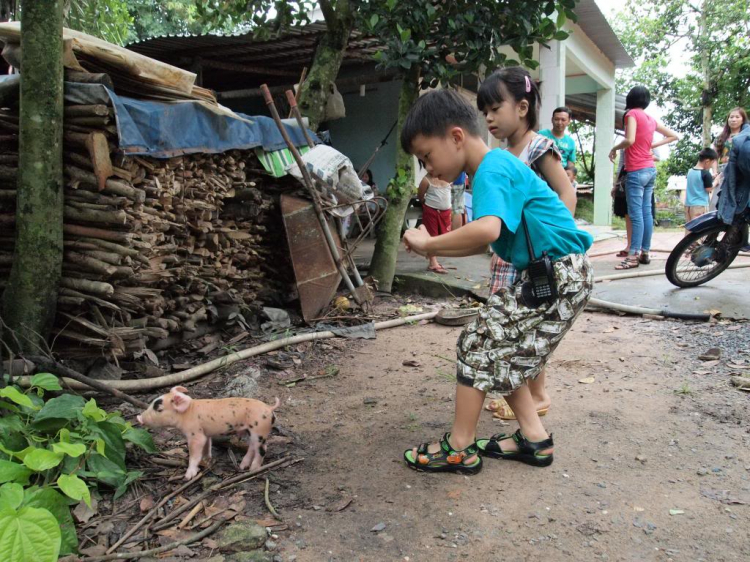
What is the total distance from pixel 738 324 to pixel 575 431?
2.89 metres

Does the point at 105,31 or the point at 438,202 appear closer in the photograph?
the point at 438,202

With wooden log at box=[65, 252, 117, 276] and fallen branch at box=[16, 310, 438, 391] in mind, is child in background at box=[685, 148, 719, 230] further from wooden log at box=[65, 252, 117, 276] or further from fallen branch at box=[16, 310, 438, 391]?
wooden log at box=[65, 252, 117, 276]

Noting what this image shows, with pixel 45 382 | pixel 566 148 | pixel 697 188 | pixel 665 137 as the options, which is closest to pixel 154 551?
pixel 45 382

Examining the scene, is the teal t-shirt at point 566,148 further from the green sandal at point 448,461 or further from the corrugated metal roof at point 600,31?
the corrugated metal roof at point 600,31

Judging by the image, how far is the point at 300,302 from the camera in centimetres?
560

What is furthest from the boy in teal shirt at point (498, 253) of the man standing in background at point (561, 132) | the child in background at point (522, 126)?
the man standing in background at point (561, 132)

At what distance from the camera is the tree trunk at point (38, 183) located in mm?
3312

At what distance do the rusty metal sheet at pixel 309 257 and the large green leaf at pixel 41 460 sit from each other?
10.9ft

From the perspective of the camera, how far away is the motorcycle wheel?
232 inches

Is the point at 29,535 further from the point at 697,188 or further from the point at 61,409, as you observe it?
the point at 697,188

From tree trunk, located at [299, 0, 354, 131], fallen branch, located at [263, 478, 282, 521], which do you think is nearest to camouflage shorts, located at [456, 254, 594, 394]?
fallen branch, located at [263, 478, 282, 521]

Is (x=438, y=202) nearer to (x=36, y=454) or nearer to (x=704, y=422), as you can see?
(x=704, y=422)

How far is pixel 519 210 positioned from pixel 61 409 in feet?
6.99

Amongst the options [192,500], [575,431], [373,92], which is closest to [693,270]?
[575,431]
